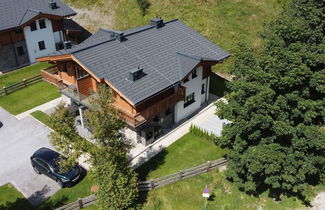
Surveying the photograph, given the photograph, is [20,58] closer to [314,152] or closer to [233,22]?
[233,22]

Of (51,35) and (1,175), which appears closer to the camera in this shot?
(1,175)

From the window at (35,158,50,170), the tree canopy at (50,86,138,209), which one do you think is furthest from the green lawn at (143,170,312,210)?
the window at (35,158,50,170)

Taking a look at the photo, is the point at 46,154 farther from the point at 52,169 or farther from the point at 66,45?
the point at 66,45

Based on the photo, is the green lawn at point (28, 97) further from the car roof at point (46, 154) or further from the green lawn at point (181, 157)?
the green lawn at point (181, 157)

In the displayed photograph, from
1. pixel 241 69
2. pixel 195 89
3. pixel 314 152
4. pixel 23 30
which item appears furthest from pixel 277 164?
pixel 23 30

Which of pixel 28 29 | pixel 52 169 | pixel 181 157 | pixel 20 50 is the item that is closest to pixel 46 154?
pixel 52 169

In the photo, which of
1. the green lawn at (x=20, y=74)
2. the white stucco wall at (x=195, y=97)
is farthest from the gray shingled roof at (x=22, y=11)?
the white stucco wall at (x=195, y=97)
